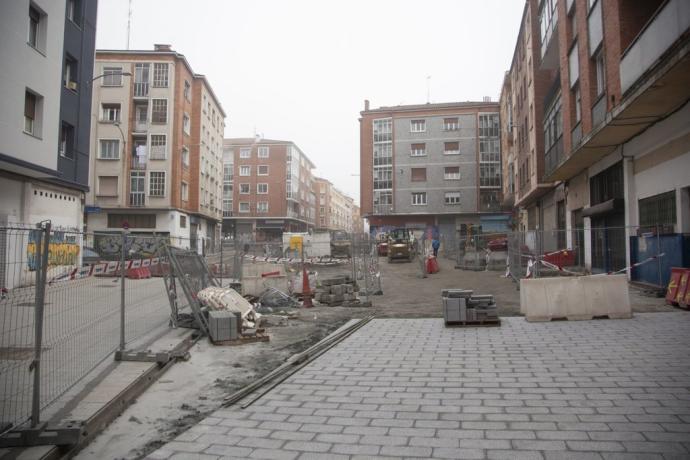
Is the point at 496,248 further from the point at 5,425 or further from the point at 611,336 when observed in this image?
the point at 5,425

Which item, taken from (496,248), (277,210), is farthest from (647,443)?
(277,210)

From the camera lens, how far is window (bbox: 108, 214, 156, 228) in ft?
125

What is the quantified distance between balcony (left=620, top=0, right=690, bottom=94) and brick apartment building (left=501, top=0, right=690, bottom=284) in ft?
0.07

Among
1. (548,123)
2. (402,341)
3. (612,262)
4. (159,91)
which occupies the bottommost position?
(402,341)

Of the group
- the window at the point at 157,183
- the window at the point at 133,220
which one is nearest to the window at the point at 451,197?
the window at the point at 157,183

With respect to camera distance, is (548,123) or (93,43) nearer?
(93,43)

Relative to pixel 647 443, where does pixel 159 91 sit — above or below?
above

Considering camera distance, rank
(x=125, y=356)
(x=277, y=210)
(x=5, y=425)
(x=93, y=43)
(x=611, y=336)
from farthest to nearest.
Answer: (x=277, y=210) → (x=93, y=43) → (x=611, y=336) → (x=125, y=356) → (x=5, y=425)

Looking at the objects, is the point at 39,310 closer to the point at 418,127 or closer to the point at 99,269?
the point at 99,269

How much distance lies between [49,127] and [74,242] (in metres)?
16.1

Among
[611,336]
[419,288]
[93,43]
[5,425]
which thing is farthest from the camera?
[93,43]

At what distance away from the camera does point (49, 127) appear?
18141 mm

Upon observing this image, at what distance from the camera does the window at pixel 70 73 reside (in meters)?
20.5

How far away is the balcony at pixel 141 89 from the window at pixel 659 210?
3596 centimetres
